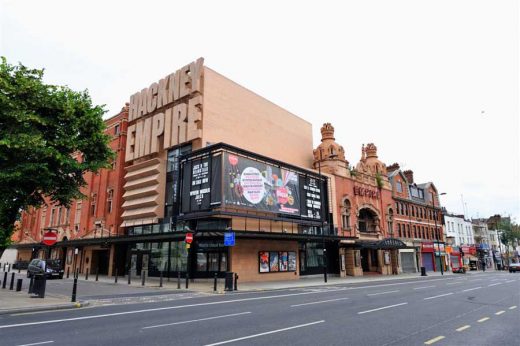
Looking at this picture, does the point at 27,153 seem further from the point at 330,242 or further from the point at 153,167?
the point at 330,242

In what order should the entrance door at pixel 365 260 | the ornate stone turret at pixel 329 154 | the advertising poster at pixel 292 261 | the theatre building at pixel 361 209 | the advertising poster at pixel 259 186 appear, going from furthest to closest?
the entrance door at pixel 365 260 → the ornate stone turret at pixel 329 154 → the theatre building at pixel 361 209 → the advertising poster at pixel 292 261 → the advertising poster at pixel 259 186

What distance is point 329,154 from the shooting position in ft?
150

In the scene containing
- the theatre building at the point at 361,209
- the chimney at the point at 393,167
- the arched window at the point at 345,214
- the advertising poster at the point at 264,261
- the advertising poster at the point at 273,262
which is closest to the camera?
the advertising poster at the point at 264,261

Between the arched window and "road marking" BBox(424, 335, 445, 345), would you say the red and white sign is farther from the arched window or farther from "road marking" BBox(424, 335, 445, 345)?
the arched window

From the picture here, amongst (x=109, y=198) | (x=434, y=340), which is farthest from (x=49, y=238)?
(x=109, y=198)

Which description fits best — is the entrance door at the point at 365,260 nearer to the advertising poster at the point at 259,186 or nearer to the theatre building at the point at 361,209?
the theatre building at the point at 361,209

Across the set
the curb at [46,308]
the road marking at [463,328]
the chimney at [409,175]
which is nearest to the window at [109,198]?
the curb at [46,308]

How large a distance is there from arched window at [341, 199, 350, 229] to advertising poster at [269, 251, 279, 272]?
13435mm

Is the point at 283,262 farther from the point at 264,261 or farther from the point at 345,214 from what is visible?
the point at 345,214

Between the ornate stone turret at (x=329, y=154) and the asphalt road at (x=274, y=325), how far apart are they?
3029 centimetres

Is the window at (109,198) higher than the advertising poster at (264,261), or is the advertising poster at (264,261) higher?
the window at (109,198)

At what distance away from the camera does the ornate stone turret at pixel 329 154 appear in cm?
4469

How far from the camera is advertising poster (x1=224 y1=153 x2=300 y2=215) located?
29734 millimetres

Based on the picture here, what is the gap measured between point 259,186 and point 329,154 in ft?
56.5
